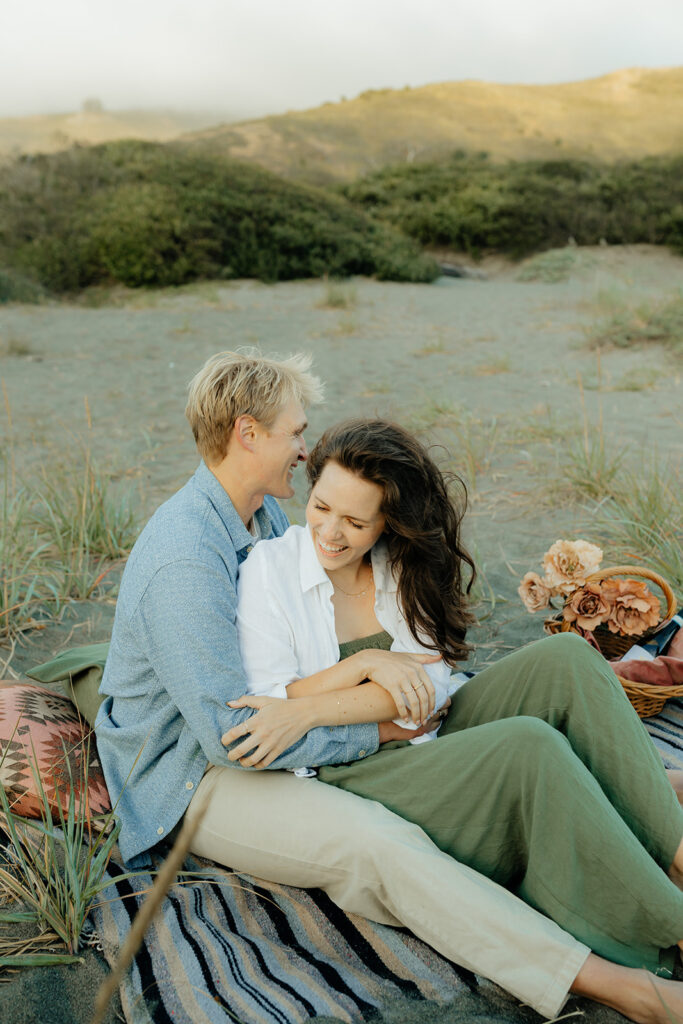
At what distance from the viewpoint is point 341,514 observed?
2350mm

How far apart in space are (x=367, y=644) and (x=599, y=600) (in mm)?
1266

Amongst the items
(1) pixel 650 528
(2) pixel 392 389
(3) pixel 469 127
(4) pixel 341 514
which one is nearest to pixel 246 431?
(4) pixel 341 514

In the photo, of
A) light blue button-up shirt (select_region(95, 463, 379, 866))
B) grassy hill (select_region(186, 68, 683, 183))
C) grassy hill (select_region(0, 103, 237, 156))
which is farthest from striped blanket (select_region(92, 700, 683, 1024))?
grassy hill (select_region(186, 68, 683, 183))

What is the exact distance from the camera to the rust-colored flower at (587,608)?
335 centimetres

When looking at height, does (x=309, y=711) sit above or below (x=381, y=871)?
above

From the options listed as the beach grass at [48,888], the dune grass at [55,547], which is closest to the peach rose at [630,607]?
the beach grass at [48,888]

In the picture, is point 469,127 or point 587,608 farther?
point 469,127

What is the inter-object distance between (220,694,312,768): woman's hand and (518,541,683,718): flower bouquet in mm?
1417

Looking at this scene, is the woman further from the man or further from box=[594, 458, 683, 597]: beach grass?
box=[594, 458, 683, 597]: beach grass

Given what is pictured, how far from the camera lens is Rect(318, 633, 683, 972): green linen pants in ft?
6.59

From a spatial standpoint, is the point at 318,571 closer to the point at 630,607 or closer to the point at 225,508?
the point at 225,508

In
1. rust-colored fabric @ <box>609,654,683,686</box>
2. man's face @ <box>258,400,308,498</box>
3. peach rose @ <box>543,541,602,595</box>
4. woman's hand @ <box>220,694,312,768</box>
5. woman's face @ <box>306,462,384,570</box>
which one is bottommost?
rust-colored fabric @ <box>609,654,683,686</box>

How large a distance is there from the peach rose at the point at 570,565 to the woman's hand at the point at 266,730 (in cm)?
167

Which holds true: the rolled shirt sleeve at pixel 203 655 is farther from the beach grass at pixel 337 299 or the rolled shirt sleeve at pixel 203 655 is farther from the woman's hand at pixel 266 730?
the beach grass at pixel 337 299
